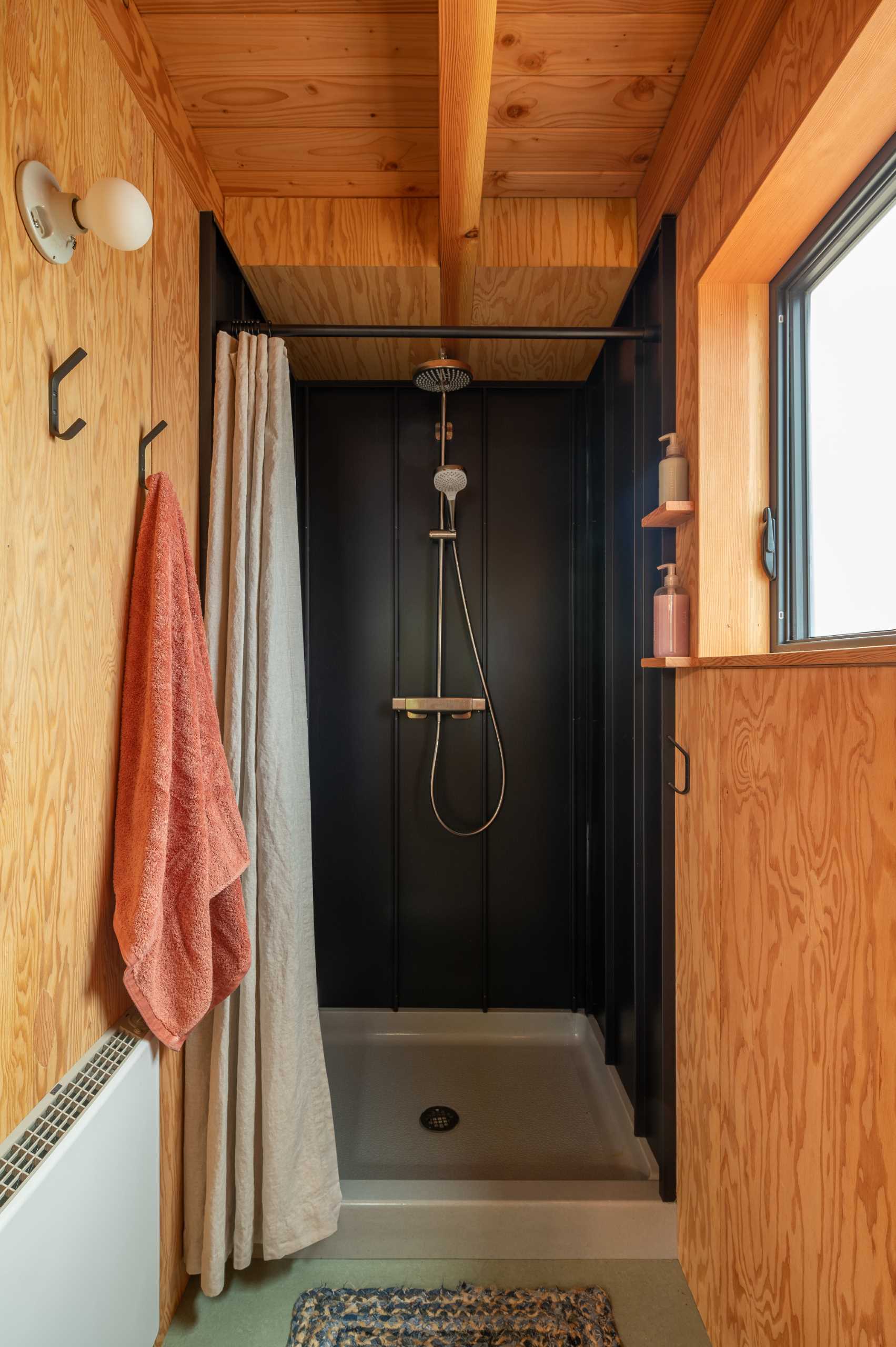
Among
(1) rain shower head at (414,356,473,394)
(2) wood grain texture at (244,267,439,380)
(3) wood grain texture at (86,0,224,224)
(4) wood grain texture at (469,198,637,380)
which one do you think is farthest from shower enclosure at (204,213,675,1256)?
(3) wood grain texture at (86,0,224,224)

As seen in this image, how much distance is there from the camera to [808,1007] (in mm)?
1015

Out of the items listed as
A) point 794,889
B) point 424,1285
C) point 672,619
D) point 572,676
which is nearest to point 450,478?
point 572,676

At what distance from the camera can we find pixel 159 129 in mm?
1354

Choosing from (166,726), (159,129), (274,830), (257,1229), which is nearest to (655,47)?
(159,129)

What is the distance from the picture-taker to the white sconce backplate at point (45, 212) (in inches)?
34.9

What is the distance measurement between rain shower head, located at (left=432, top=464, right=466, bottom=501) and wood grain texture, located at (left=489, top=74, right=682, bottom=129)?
872 mm

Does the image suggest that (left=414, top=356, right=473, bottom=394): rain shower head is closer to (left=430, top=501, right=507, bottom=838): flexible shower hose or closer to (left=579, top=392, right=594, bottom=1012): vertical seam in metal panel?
(left=430, top=501, right=507, bottom=838): flexible shower hose

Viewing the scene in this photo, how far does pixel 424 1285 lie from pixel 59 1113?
100 cm

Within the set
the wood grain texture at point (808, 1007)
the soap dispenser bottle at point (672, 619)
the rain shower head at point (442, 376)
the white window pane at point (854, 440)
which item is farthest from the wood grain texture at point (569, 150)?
the wood grain texture at point (808, 1007)

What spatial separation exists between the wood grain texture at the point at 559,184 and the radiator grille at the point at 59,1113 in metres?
1.98

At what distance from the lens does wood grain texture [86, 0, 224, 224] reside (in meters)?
1.16

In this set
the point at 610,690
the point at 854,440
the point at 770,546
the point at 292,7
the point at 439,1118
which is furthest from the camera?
the point at 610,690

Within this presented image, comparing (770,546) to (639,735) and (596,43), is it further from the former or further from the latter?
(596,43)

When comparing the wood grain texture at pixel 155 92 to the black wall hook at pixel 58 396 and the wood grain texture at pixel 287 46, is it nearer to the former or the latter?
the wood grain texture at pixel 287 46
